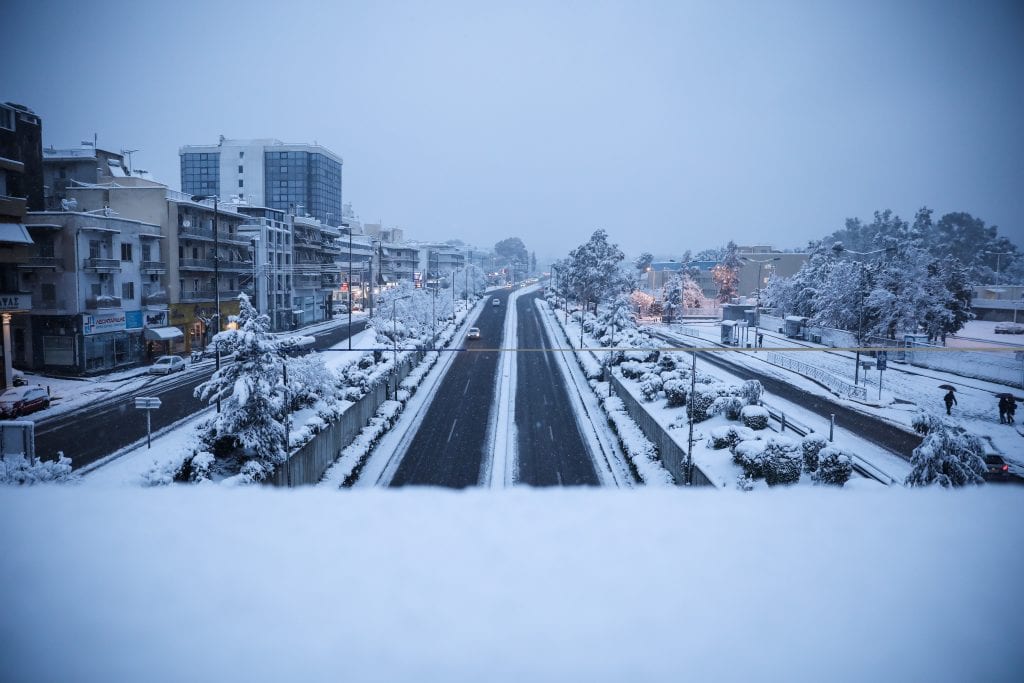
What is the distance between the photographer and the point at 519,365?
22.4 metres

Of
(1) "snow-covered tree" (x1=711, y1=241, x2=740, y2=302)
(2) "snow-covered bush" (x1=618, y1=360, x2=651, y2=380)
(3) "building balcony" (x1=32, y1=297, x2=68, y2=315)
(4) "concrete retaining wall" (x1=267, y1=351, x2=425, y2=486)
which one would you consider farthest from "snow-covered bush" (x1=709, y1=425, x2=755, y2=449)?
(1) "snow-covered tree" (x1=711, y1=241, x2=740, y2=302)

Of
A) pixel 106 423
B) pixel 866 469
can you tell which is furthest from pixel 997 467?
pixel 106 423

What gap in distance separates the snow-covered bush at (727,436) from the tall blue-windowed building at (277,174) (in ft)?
80.1

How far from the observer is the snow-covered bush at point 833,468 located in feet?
25.2

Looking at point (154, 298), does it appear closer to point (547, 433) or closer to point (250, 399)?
point (250, 399)

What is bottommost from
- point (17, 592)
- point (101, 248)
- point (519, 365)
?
point (519, 365)

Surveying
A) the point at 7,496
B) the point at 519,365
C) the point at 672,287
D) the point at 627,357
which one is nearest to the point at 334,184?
the point at 519,365

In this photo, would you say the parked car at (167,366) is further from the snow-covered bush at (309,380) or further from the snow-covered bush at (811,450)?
the snow-covered bush at (811,450)

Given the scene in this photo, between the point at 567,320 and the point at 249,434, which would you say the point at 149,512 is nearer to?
the point at 249,434

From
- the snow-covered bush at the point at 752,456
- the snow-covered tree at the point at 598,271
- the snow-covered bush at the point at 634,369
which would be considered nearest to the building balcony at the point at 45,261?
the snow-covered bush at the point at 752,456

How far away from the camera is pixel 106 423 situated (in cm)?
1014

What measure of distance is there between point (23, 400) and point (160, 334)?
27.6 ft

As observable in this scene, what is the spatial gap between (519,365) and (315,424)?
1302cm

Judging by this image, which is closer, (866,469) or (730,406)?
(866,469)
